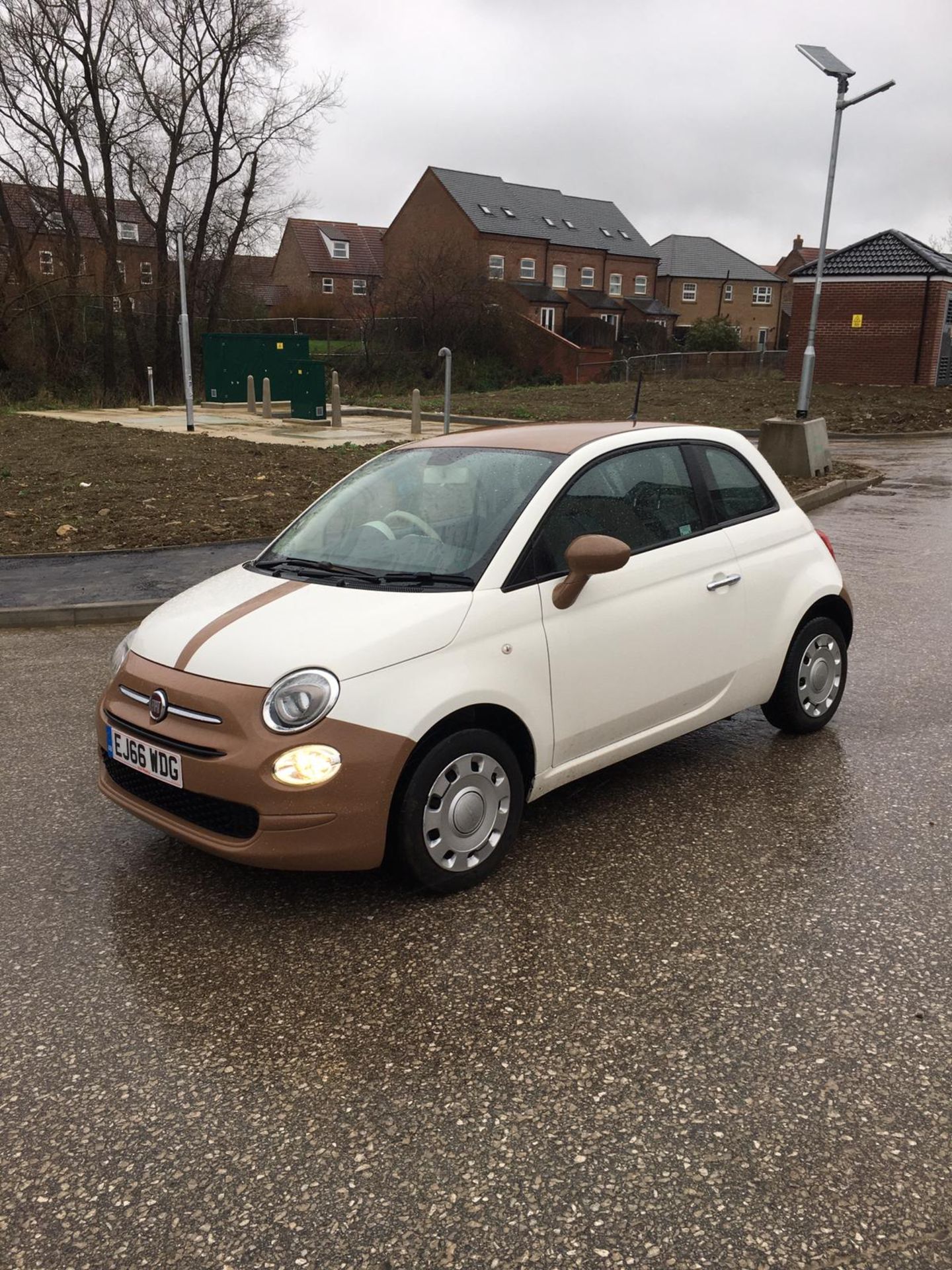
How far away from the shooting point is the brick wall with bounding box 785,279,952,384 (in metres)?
34.9

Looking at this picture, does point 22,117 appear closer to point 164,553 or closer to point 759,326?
point 164,553

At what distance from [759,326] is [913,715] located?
264 feet

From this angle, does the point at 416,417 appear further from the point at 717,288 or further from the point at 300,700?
the point at 717,288

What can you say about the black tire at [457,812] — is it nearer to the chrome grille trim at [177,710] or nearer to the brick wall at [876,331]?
the chrome grille trim at [177,710]

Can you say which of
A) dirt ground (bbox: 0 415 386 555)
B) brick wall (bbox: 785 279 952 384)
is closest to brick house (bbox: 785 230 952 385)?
brick wall (bbox: 785 279 952 384)

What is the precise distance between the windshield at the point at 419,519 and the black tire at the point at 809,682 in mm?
1723

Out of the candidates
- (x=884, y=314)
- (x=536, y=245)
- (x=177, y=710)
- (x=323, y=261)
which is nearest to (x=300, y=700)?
(x=177, y=710)

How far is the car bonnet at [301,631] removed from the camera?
144 inches

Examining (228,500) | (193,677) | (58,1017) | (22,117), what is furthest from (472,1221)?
(22,117)

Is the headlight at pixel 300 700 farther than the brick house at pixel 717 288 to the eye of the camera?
No

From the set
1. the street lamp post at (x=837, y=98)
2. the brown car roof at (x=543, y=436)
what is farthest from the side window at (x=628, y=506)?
the street lamp post at (x=837, y=98)

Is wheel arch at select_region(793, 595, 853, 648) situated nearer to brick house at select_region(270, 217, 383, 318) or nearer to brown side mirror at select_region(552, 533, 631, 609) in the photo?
brown side mirror at select_region(552, 533, 631, 609)

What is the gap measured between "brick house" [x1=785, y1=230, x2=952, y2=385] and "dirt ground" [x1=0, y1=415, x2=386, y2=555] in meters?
22.3

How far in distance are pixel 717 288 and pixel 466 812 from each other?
261ft
